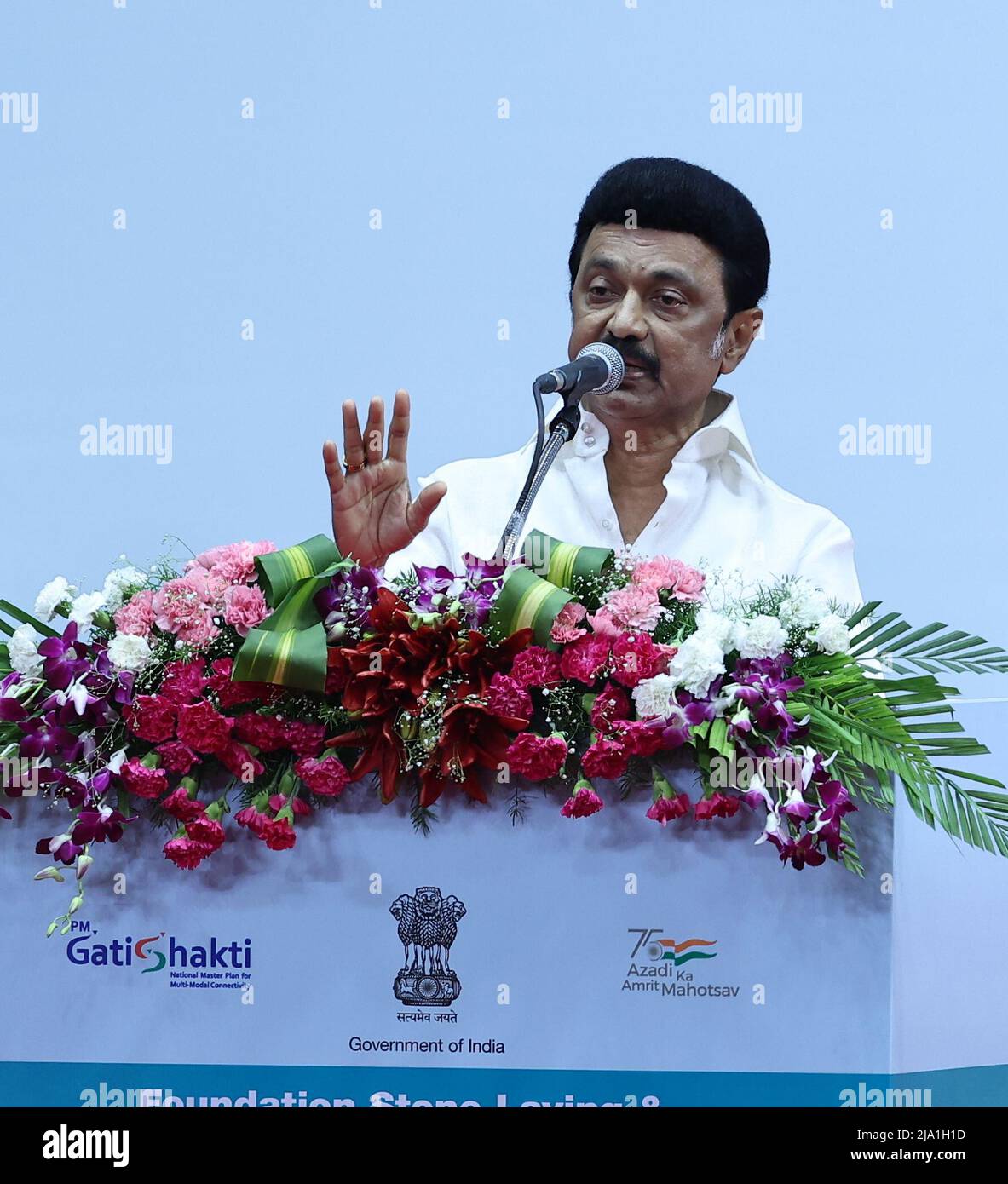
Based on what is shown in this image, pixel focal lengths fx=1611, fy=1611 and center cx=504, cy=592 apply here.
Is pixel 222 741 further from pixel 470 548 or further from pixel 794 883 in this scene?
pixel 470 548

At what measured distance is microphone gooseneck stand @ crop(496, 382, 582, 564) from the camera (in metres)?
2.10

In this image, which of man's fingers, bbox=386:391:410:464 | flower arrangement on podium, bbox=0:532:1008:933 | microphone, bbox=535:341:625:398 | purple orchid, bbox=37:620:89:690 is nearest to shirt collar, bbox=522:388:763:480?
man's fingers, bbox=386:391:410:464

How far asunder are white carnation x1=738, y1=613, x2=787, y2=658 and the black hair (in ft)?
4.39

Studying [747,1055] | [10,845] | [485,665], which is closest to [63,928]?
[10,845]

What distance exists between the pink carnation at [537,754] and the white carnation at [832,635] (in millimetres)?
355

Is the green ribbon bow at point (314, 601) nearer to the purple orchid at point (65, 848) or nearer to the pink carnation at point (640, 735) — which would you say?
the pink carnation at point (640, 735)

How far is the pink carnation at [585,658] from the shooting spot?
6.40ft

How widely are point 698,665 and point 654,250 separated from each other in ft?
4.46

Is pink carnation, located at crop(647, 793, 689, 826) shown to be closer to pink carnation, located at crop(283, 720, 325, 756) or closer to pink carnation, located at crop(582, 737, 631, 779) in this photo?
pink carnation, located at crop(582, 737, 631, 779)

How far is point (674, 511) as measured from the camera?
10.0ft

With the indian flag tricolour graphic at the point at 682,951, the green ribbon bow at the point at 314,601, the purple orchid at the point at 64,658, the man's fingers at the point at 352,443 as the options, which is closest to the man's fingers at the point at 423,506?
the man's fingers at the point at 352,443

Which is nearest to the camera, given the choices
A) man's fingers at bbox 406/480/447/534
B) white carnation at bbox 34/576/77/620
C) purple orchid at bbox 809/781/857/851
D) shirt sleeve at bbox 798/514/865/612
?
purple orchid at bbox 809/781/857/851

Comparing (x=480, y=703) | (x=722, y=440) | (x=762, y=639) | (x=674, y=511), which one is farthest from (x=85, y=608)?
(x=722, y=440)

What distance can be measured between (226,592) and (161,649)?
123mm
